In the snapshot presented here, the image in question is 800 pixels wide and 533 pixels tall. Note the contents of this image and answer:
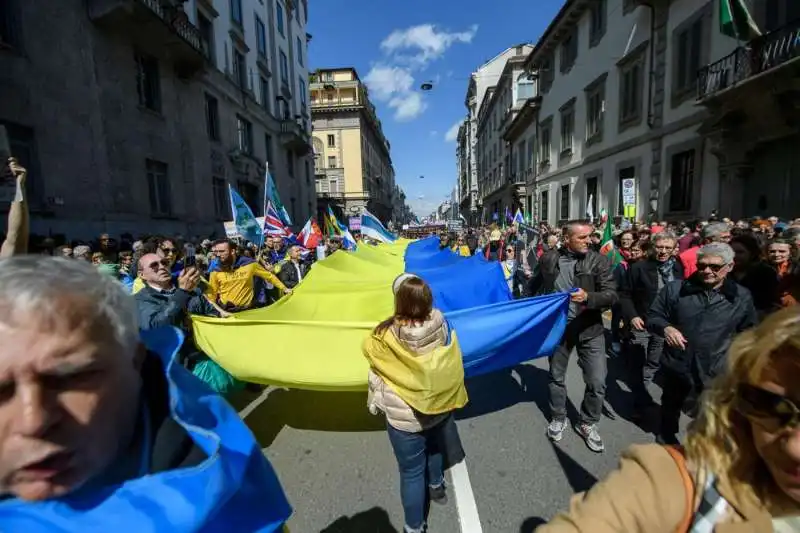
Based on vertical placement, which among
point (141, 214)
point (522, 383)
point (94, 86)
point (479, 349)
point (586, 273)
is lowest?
point (522, 383)

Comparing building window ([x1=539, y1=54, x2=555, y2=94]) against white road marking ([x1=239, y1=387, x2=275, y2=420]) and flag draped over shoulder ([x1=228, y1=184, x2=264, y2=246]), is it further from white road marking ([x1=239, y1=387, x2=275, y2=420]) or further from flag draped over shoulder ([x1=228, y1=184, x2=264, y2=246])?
white road marking ([x1=239, y1=387, x2=275, y2=420])

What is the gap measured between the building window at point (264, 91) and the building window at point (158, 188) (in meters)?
12.3

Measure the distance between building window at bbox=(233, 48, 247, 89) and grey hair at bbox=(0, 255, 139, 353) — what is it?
2323cm

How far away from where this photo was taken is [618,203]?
55.6 ft

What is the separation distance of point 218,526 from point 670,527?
3.89ft

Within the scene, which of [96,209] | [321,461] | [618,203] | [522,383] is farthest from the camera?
[618,203]

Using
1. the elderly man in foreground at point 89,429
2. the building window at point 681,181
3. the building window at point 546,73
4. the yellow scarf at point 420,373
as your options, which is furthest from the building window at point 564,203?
the elderly man in foreground at point 89,429

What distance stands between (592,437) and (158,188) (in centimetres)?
1572

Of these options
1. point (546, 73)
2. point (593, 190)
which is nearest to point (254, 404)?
point (593, 190)

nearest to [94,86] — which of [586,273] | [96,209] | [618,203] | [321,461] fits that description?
[96,209]

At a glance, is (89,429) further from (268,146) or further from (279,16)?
(279,16)

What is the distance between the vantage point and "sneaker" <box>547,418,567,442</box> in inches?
144

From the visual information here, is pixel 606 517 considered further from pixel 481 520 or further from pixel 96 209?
pixel 96 209

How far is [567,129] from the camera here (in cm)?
2233
